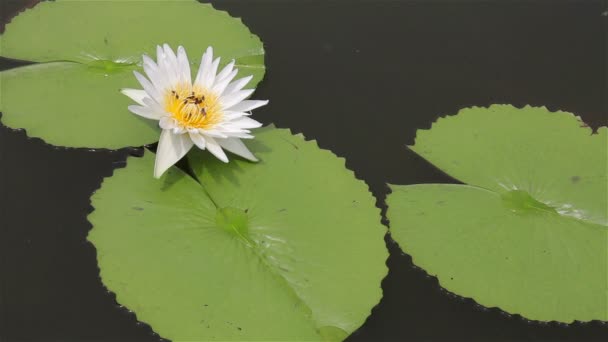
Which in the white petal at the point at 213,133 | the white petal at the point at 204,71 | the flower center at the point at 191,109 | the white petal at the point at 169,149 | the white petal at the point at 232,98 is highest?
the white petal at the point at 204,71

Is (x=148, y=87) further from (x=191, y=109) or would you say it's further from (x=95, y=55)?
(x=95, y=55)

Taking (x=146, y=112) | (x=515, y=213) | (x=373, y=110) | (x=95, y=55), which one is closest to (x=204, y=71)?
(x=146, y=112)

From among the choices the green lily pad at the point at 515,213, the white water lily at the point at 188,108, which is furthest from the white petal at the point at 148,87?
the green lily pad at the point at 515,213

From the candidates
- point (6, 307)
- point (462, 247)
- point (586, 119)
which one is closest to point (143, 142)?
point (6, 307)

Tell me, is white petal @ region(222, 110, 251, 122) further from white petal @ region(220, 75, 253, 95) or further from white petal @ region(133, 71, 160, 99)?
white petal @ region(133, 71, 160, 99)

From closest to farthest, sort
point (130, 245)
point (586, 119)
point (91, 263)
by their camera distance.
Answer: point (130, 245)
point (91, 263)
point (586, 119)

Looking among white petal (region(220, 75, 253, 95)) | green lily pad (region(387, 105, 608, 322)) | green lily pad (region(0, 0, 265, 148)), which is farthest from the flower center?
green lily pad (region(387, 105, 608, 322))

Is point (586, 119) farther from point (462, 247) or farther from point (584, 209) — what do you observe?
point (462, 247)

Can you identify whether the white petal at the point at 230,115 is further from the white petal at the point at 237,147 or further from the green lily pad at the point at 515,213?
the green lily pad at the point at 515,213
